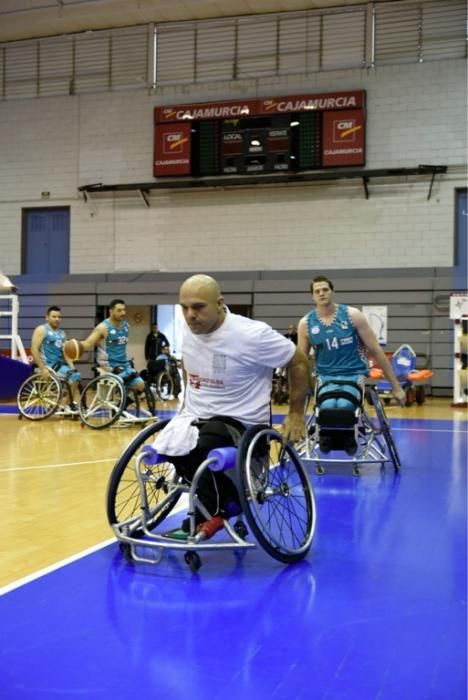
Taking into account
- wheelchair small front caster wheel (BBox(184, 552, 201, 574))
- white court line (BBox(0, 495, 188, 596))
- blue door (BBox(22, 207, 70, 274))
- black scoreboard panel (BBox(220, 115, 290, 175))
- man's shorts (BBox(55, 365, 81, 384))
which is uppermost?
black scoreboard panel (BBox(220, 115, 290, 175))

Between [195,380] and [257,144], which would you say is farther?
[257,144]

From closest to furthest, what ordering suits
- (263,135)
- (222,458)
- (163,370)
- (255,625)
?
(255,625), (222,458), (163,370), (263,135)

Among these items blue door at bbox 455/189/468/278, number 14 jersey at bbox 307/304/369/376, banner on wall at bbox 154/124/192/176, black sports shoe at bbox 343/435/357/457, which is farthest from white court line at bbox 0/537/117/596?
banner on wall at bbox 154/124/192/176

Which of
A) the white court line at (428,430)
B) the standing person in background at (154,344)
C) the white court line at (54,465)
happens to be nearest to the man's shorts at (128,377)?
the white court line at (54,465)

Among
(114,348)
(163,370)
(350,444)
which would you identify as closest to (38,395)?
(114,348)

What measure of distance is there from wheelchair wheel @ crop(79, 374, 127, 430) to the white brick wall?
6.61 metres

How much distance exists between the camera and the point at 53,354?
8.77 m

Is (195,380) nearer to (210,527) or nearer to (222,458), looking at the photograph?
(222,458)

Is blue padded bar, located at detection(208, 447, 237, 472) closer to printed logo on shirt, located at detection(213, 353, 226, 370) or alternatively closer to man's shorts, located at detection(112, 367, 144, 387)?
printed logo on shirt, located at detection(213, 353, 226, 370)

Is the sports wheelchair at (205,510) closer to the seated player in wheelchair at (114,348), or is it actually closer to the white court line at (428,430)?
the seated player in wheelchair at (114,348)

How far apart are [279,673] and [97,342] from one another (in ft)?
19.5

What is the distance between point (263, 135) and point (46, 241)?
193 inches

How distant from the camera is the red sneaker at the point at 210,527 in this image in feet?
9.16

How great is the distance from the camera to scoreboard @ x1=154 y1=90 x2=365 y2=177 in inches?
507
